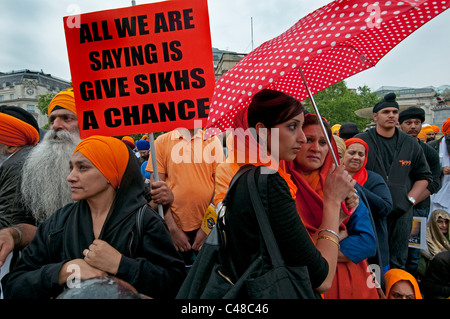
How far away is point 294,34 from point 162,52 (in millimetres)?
1191

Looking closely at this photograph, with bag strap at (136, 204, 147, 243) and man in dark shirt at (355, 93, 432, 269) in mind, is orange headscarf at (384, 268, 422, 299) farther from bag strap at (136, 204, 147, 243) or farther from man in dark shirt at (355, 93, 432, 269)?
bag strap at (136, 204, 147, 243)

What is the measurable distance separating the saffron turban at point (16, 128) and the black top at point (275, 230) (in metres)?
2.47

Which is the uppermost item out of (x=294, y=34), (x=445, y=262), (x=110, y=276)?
(x=294, y=34)

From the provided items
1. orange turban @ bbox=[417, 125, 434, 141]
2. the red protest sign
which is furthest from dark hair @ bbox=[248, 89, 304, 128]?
orange turban @ bbox=[417, 125, 434, 141]

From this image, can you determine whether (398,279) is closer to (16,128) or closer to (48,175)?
(48,175)

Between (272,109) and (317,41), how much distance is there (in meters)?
0.38

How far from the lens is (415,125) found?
536 cm

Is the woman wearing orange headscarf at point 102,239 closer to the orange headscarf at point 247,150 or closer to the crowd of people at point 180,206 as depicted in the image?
the crowd of people at point 180,206

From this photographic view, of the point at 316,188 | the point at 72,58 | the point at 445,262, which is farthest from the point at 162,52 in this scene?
the point at 445,262

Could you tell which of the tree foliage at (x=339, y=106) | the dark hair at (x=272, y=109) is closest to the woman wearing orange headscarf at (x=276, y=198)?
the dark hair at (x=272, y=109)

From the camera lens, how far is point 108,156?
2.01 metres

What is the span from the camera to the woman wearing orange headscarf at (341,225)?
72.8 inches

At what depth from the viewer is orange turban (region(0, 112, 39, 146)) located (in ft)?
8.91
